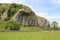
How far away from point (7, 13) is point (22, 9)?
15914 mm

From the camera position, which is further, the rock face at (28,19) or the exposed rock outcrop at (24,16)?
the rock face at (28,19)

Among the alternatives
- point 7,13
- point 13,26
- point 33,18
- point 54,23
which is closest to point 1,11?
point 7,13

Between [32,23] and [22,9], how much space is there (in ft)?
46.0

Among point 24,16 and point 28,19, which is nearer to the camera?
point 24,16

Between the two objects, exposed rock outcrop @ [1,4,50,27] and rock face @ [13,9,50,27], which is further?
rock face @ [13,9,50,27]

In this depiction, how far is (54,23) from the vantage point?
154875mm

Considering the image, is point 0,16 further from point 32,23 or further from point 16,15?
point 32,23

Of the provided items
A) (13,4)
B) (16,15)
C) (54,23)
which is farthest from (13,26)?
(13,4)

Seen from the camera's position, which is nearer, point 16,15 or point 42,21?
point 16,15

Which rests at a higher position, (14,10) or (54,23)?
(14,10)

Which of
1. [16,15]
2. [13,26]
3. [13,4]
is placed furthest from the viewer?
[13,4]

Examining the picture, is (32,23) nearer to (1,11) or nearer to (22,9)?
(22,9)

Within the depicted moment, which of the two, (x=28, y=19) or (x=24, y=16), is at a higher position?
(x=24, y=16)

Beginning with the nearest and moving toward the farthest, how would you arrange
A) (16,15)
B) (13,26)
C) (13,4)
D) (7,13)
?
(13,26) → (16,15) → (7,13) → (13,4)
